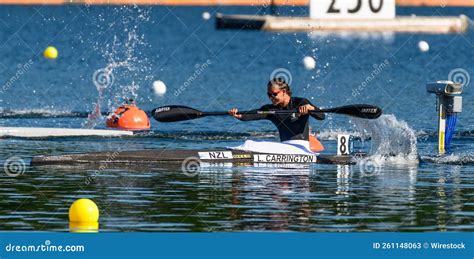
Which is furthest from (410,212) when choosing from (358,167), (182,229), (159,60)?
(159,60)

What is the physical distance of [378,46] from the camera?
103 metres

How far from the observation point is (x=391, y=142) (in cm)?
3017

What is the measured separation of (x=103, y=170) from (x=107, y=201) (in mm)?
4333
